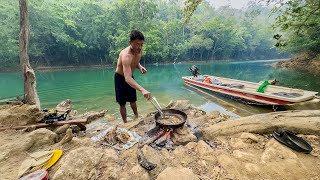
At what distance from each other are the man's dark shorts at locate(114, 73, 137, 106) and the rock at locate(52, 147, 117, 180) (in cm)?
178

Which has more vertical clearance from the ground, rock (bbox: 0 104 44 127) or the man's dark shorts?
the man's dark shorts

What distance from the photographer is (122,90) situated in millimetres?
4195

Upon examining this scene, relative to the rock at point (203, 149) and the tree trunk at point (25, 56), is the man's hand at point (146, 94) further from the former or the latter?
the tree trunk at point (25, 56)

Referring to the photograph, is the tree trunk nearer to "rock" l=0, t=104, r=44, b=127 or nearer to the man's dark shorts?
"rock" l=0, t=104, r=44, b=127

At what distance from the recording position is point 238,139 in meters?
2.99

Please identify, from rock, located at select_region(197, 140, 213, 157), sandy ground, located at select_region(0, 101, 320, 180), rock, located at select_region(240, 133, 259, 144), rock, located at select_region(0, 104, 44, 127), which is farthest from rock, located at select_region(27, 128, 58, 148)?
rock, located at select_region(240, 133, 259, 144)

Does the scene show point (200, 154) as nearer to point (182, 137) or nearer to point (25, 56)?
point (182, 137)

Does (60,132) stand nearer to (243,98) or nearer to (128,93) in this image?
(128,93)

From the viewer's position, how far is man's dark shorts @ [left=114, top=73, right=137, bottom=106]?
4145 millimetres

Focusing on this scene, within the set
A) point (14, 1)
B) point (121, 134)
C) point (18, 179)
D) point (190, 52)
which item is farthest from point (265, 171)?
point (190, 52)

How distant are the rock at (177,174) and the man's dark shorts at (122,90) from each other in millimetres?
2336

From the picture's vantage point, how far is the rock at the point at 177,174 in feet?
6.96

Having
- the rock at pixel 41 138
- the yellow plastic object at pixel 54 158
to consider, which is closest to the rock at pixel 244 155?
the yellow plastic object at pixel 54 158

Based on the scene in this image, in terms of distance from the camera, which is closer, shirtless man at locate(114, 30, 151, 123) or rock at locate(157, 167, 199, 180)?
rock at locate(157, 167, 199, 180)
